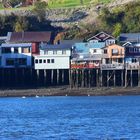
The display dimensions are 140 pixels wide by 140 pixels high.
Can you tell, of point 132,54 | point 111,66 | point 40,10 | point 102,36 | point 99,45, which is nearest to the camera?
point 111,66

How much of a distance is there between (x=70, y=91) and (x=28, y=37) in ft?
50.2

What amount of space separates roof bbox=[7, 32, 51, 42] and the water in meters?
15.8

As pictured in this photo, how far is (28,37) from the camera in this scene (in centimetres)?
8838

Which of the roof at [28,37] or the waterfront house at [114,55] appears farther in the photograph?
the roof at [28,37]

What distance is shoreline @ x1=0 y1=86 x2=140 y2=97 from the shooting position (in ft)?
237

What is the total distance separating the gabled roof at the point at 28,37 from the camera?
287ft

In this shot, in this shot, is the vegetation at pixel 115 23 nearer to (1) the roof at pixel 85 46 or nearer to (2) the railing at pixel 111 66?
(1) the roof at pixel 85 46

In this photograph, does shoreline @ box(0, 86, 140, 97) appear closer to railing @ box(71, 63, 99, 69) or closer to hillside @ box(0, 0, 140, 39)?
railing @ box(71, 63, 99, 69)

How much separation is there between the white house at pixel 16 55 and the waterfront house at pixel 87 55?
372 centimetres

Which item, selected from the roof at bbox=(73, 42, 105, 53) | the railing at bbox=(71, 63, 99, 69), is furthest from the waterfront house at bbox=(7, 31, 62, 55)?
the railing at bbox=(71, 63, 99, 69)

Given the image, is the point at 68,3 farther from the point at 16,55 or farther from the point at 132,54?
the point at 132,54

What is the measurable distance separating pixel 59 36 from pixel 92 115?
39.1 m

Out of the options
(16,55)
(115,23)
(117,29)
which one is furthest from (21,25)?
(16,55)

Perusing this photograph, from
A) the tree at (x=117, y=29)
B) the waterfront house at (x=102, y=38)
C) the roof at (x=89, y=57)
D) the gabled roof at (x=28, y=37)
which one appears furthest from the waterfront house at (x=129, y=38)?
the gabled roof at (x=28, y=37)
